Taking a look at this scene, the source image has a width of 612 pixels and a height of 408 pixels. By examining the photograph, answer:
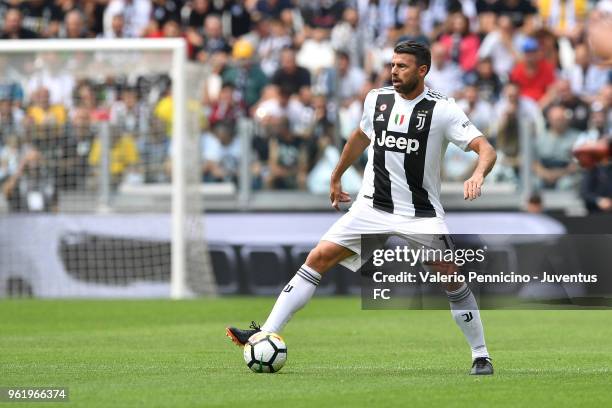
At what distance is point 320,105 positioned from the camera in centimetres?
1973

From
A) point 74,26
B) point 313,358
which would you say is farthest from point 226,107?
point 313,358

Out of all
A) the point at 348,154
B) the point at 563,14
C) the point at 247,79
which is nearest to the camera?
the point at 348,154

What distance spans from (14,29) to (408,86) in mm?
14703

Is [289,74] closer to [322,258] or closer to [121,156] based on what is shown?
[121,156]

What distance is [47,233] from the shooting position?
19.8 metres

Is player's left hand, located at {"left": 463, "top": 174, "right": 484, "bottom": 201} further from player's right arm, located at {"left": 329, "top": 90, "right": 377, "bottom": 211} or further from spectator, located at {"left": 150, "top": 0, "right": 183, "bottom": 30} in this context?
spectator, located at {"left": 150, "top": 0, "right": 183, "bottom": 30}

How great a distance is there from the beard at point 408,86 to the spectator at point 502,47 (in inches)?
463

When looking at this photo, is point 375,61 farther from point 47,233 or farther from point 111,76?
point 47,233

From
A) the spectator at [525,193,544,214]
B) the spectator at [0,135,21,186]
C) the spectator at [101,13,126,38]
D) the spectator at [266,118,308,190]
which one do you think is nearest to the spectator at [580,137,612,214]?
Result: the spectator at [525,193,544,214]

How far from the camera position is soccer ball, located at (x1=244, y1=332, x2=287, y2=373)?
9094 millimetres

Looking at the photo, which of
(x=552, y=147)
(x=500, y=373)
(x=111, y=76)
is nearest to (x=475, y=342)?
(x=500, y=373)

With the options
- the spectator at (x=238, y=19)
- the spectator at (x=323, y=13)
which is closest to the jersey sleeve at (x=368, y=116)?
the spectator at (x=323, y=13)

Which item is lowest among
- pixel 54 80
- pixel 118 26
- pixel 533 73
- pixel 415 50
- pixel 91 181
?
pixel 91 181

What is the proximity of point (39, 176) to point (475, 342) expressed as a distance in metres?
11.9
